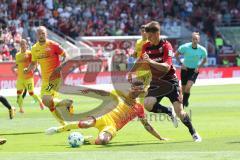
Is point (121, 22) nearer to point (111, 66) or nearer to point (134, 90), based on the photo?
point (111, 66)

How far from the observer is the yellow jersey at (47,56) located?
1919 cm

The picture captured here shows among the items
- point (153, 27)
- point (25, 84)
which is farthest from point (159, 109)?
point (25, 84)

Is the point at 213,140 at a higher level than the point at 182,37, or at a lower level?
higher

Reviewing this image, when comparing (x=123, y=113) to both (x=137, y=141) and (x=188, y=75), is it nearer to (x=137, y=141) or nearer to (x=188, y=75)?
(x=137, y=141)

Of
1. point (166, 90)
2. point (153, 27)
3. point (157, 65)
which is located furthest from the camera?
point (166, 90)

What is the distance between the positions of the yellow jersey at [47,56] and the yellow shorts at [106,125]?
417cm

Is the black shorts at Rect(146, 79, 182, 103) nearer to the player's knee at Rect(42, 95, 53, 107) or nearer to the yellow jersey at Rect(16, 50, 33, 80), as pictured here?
the player's knee at Rect(42, 95, 53, 107)

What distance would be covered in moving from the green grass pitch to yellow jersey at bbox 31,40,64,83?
145 centimetres

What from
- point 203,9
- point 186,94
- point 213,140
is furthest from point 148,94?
point 203,9

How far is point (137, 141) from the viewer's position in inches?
617

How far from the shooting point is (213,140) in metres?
15.2

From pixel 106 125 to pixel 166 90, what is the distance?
4.54 ft

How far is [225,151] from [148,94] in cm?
326

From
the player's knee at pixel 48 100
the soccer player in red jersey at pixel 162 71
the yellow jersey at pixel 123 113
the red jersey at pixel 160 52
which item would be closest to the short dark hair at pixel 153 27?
the soccer player in red jersey at pixel 162 71
